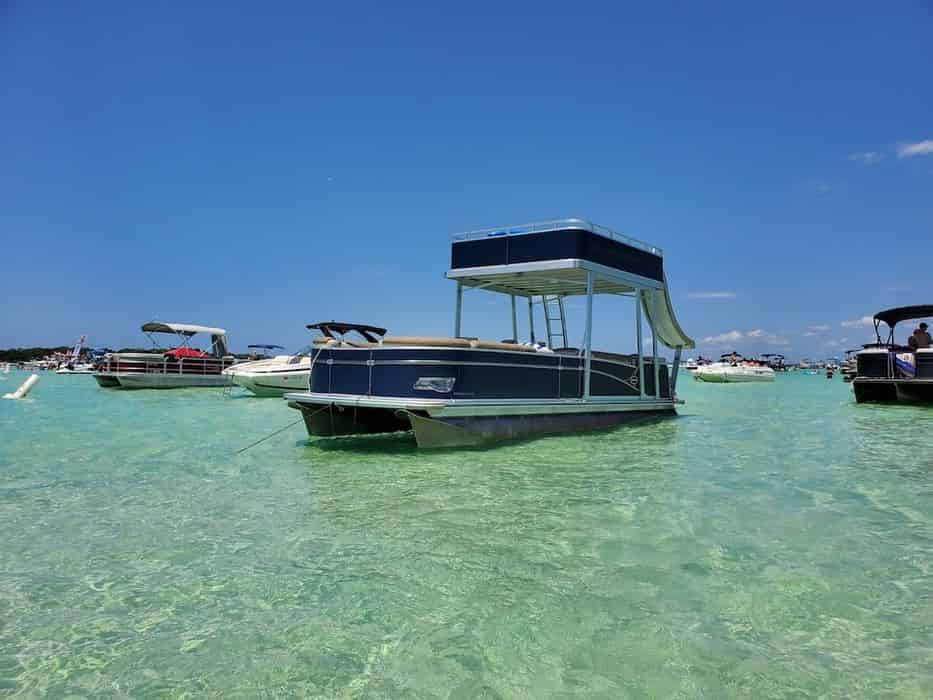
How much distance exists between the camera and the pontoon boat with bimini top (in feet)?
123

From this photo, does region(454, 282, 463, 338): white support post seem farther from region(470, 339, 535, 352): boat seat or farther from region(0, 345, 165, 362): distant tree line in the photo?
region(0, 345, 165, 362): distant tree line

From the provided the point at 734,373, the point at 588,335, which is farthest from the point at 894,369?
the point at 734,373

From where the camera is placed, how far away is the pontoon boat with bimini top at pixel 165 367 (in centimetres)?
3762

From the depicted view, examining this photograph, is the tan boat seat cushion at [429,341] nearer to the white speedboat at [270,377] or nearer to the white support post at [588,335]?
the white support post at [588,335]

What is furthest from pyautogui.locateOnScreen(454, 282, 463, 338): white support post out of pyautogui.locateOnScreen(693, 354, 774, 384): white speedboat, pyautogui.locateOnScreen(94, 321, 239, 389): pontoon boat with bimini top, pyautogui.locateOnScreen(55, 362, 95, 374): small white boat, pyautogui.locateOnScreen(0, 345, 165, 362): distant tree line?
pyautogui.locateOnScreen(0, 345, 165, 362): distant tree line

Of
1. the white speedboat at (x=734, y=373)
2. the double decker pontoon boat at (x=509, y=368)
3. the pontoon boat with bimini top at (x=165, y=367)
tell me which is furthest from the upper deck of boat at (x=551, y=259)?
the white speedboat at (x=734, y=373)

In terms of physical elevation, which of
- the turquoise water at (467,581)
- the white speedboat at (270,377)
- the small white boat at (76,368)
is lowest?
the turquoise water at (467,581)

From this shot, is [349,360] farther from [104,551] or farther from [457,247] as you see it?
[104,551]

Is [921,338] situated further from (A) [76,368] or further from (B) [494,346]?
(A) [76,368]

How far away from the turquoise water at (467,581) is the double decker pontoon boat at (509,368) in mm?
1681

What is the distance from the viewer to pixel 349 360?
471 inches

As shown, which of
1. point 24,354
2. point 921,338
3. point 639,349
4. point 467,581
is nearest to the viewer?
point 467,581

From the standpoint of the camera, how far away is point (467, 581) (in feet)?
15.5

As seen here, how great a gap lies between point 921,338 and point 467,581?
27.4m
